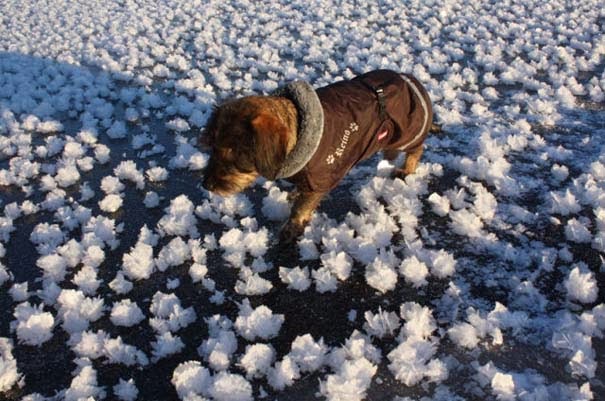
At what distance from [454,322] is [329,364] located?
3.45 ft

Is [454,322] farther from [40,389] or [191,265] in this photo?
[40,389]

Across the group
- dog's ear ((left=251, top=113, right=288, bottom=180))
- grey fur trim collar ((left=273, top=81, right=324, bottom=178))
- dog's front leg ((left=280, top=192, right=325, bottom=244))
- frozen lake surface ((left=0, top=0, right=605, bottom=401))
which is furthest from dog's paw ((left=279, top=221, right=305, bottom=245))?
dog's ear ((left=251, top=113, right=288, bottom=180))

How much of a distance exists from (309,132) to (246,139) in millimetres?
570

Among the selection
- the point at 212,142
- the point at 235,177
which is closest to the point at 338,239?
the point at 235,177

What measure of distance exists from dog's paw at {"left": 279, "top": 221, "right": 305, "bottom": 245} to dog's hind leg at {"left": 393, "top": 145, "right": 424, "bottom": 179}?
60.5 inches

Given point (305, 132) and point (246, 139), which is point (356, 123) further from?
point (246, 139)

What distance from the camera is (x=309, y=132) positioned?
381 cm

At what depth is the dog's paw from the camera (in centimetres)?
443

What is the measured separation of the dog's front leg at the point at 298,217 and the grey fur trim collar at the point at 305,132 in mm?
497

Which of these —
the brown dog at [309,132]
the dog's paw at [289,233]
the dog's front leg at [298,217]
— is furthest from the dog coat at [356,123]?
the dog's paw at [289,233]

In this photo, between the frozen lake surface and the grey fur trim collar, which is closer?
the frozen lake surface

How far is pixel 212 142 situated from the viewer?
380 cm

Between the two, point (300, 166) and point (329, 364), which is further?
point (300, 166)

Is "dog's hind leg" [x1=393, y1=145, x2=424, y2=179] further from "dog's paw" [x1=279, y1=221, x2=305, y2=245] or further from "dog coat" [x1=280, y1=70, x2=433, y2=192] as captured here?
"dog's paw" [x1=279, y1=221, x2=305, y2=245]
